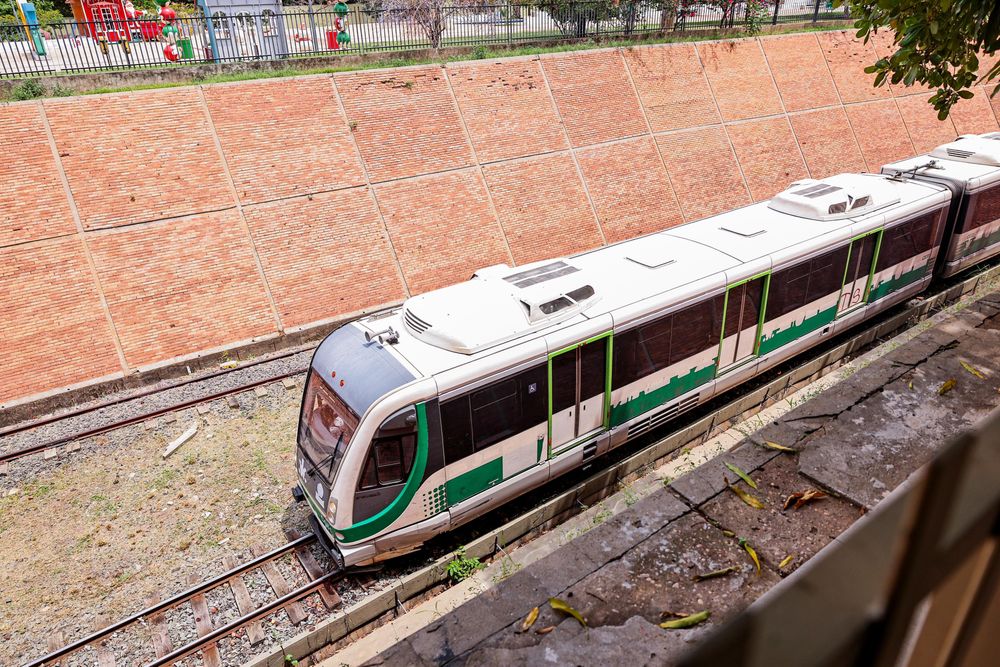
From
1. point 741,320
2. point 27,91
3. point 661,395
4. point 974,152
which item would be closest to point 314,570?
point 661,395

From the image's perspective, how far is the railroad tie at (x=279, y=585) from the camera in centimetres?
818

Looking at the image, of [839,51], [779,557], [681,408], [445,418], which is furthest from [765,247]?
[839,51]

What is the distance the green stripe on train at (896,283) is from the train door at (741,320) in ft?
12.7

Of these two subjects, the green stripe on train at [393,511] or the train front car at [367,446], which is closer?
the train front car at [367,446]

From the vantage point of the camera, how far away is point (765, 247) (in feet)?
36.4

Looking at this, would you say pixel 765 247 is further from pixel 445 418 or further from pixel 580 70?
pixel 580 70

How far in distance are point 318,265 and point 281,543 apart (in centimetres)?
837

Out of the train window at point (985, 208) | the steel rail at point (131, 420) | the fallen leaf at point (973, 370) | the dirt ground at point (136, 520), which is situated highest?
the train window at point (985, 208)

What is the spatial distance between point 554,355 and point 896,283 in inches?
374

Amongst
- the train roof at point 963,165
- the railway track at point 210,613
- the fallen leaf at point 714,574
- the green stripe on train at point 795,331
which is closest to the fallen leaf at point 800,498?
the fallen leaf at point 714,574

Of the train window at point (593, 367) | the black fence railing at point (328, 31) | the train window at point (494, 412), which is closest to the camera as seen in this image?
the train window at point (494, 412)

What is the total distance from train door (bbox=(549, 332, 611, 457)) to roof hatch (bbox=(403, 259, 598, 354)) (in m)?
0.54

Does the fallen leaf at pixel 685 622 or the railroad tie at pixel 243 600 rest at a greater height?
the fallen leaf at pixel 685 622

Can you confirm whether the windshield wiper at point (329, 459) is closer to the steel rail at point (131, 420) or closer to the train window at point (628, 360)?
the train window at point (628, 360)
